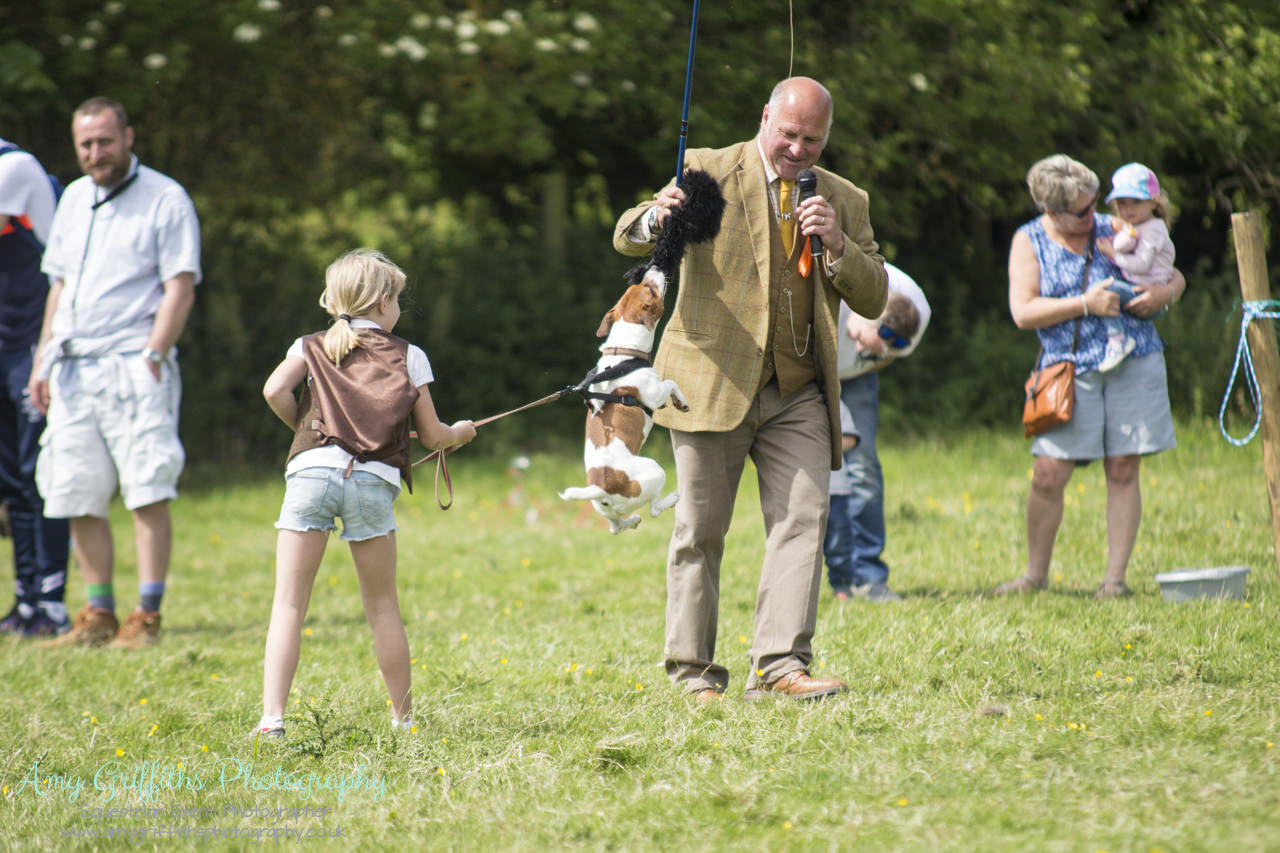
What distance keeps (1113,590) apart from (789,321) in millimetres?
2388

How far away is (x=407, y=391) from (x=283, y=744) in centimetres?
117

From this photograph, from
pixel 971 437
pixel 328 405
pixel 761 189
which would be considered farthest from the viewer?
pixel 971 437

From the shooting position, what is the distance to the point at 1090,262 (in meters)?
5.81

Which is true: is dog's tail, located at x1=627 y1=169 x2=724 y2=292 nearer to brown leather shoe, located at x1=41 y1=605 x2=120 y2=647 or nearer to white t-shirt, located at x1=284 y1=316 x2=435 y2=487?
white t-shirt, located at x1=284 y1=316 x2=435 y2=487

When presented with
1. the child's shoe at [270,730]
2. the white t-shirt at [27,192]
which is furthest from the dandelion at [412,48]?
the child's shoe at [270,730]

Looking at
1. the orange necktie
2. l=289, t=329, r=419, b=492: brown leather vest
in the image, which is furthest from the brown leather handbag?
l=289, t=329, r=419, b=492: brown leather vest

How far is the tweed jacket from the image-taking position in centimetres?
432

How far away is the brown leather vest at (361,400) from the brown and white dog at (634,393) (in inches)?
22.5

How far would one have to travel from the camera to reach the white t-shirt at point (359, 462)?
4039 millimetres

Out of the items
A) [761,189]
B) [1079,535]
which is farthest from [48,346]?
[1079,535]

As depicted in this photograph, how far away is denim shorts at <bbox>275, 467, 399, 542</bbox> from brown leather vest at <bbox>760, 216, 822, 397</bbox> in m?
1.32

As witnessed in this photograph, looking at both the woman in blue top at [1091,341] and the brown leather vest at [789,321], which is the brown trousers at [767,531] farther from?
the woman in blue top at [1091,341]

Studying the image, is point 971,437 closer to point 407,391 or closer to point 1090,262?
point 1090,262

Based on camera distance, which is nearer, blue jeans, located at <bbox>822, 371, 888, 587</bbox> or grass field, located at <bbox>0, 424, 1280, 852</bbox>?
grass field, located at <bbox>0, 424, 1280, 852</bbox>
